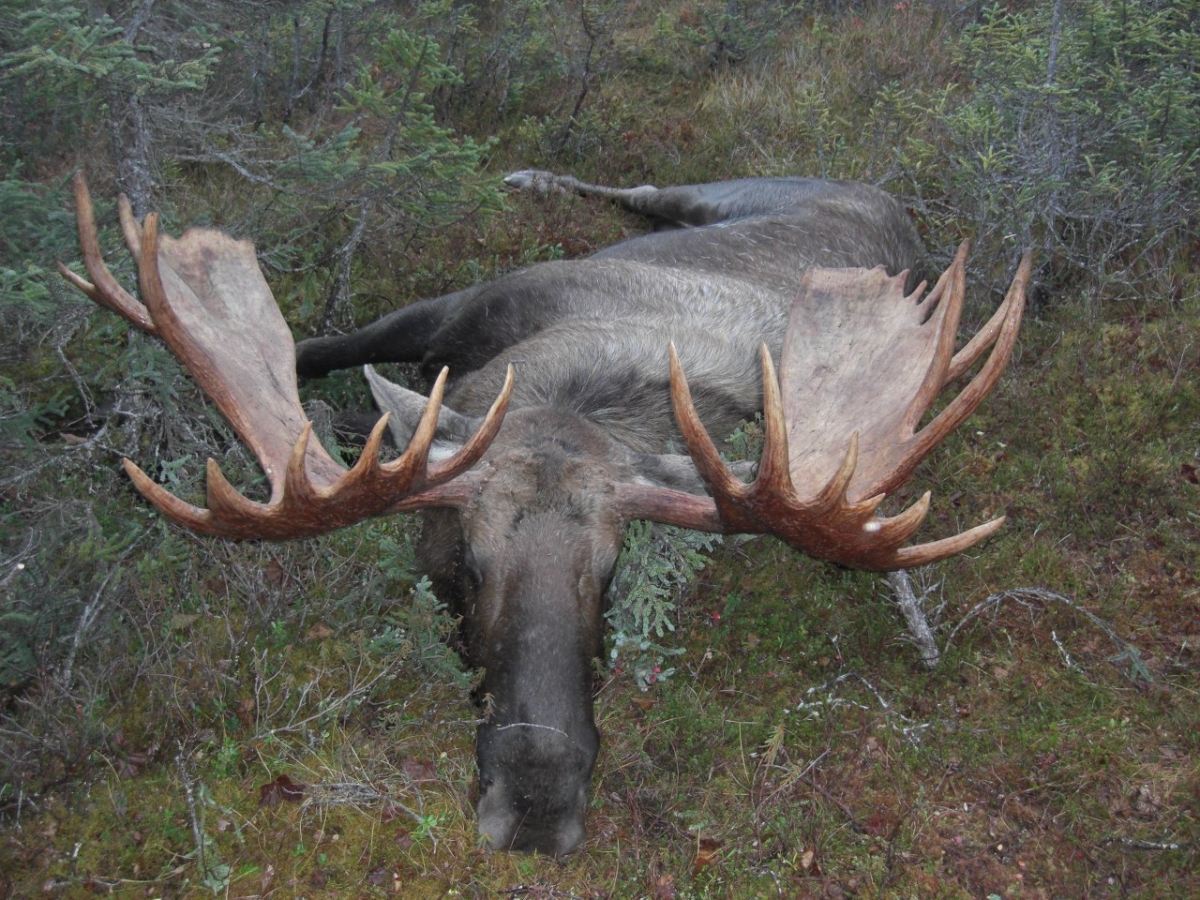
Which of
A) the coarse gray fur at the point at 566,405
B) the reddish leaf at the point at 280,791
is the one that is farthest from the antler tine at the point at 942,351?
the reddish leaf at the point at 280,791

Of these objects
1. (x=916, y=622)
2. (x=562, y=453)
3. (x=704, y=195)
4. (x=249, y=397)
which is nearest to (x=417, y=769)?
(x=562, y=453)

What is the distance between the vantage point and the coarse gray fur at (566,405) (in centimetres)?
355

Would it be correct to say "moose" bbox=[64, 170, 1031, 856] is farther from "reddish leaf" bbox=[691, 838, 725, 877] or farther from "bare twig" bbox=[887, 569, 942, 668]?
"bare twig" bbox=[887, 569, 942, 668]

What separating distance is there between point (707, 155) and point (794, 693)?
5862mm

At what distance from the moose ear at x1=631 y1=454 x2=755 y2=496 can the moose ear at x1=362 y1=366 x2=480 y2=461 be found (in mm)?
752

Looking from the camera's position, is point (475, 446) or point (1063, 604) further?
point (1063, 604)

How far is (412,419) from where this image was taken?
439cm

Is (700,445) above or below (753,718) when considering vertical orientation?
above

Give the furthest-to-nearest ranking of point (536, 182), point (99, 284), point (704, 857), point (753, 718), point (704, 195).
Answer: point (536, 182), point (704, 195), point (753, 718), point (704, 857), point (99, 284)

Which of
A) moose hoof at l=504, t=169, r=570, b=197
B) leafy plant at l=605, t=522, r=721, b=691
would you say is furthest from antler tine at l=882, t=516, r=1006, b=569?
moose hoof at l=504, t=169, r=570, b=197

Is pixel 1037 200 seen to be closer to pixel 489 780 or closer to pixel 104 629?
pixel 489 780

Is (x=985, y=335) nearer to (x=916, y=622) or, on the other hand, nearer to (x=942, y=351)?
(x=942, y=351)

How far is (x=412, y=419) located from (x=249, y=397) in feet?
2.85

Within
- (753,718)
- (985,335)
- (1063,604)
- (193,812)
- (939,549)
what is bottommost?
(753,718)
